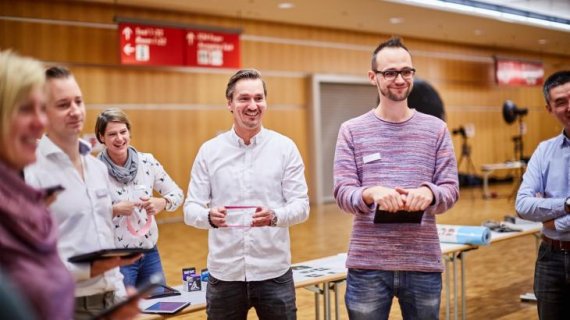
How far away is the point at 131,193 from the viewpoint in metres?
3.54

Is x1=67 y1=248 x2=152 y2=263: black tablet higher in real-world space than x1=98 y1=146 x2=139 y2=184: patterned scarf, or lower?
lower

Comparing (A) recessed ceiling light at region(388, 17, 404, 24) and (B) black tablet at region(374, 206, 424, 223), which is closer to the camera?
(B) black tablet at region(374, 206, 424, 223)

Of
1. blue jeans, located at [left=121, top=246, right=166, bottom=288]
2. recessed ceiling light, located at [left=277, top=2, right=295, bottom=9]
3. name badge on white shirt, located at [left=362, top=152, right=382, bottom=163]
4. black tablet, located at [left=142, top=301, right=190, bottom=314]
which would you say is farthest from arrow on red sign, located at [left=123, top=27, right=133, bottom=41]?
name badge on white shirt, located at [left=362, top=152, right=382, bottom=163]

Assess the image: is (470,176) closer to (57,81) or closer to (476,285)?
(476,285)

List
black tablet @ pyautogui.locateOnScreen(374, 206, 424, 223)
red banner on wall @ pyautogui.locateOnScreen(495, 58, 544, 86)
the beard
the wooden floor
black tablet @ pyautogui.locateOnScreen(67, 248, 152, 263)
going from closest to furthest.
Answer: black tablet @ pyautogui.locateOnScreen(67, 248, 152, 263) < black tablet @ pyautogui.locateOnScreen(374, 206, 424, 223) < the beard < the wooden floor < red banner on wall @ pyautogui.locateOnScreen(495, 58, 544, 86)

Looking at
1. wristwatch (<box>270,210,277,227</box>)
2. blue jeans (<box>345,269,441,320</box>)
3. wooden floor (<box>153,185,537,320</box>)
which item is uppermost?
wristwatch (<box>270,210,277,227</box>)

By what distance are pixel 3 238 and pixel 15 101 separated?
0.30 metres

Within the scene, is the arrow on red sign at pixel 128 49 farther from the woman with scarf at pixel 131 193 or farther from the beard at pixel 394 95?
the beard at pixel 394 95

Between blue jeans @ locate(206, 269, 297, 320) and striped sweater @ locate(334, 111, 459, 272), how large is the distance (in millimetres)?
412

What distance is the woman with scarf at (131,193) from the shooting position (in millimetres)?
3459

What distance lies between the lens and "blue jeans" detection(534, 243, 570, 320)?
308cm

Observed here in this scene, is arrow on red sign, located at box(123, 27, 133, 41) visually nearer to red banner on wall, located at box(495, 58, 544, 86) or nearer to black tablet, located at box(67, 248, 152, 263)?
black tablet, located at box(67, 248, 152, 263)

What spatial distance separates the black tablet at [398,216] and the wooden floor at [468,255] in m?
2.88

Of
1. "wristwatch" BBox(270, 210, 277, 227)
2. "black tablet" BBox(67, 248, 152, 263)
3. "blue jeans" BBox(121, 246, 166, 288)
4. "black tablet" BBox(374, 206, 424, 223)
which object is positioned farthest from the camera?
"blue jeans" BBox(121, 246, 166, 288)
